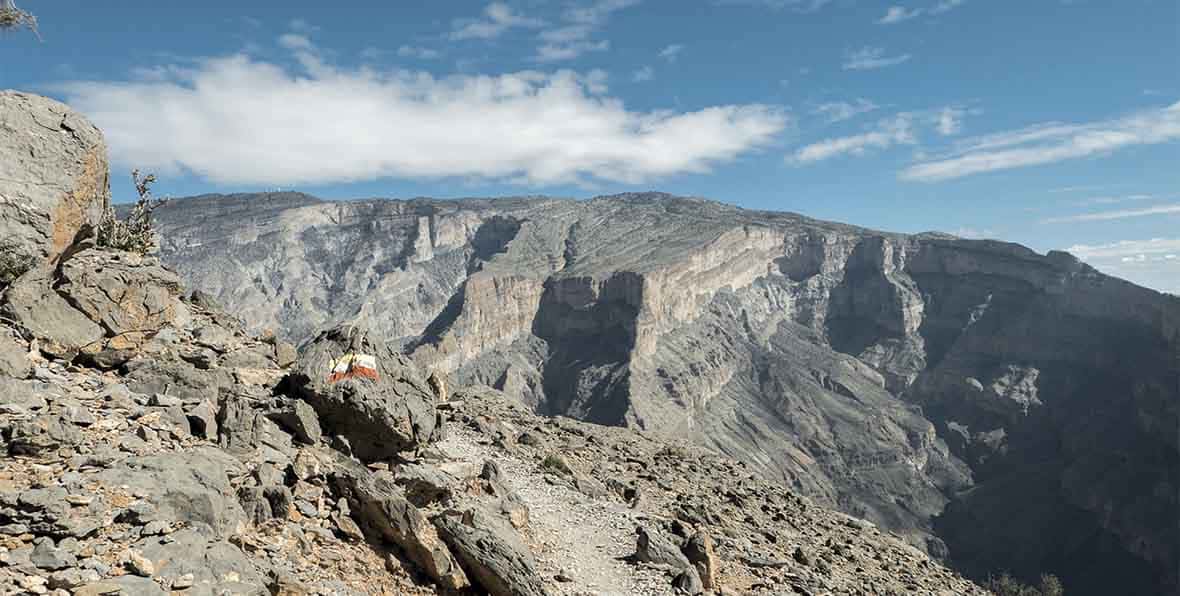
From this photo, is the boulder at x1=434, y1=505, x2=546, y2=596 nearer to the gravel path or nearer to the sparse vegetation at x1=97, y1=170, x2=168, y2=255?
the gravel path

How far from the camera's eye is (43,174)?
15625mm

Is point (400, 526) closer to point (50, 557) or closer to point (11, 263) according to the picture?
point (50, 557)

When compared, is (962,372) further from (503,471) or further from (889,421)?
(503,471)

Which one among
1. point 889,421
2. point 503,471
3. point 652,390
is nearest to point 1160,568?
point 889,421

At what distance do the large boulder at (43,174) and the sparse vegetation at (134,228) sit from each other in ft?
6.94

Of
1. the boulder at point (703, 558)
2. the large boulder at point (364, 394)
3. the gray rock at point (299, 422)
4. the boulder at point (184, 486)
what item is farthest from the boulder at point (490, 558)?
the boulder at point (703, 558)

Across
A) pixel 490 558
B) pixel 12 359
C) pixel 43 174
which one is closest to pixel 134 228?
pixel 43 174

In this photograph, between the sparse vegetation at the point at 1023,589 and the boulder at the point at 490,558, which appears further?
the sparse vegetation at the point at 1023,589

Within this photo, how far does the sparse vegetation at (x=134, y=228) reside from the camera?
20.2 m

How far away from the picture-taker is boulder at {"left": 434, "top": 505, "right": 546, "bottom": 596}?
A: 539 inches

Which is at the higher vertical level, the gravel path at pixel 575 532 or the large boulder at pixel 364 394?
the large boulder at pixel 364 394

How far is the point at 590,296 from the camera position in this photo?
626 feet

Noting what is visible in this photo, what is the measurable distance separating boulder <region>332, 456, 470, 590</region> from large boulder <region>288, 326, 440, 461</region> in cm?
309

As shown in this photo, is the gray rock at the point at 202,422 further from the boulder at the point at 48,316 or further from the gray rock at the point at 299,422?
the boulder at the point at 48,316
